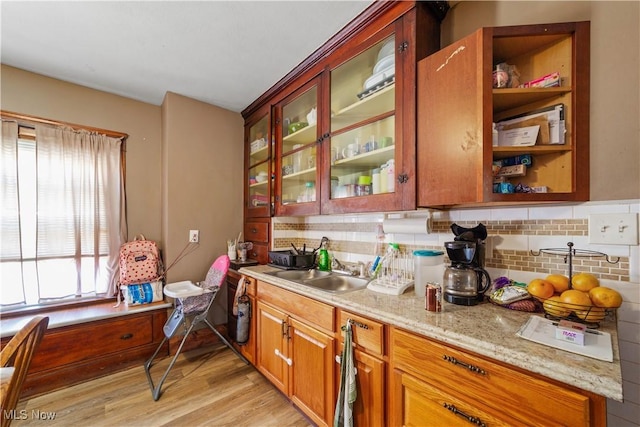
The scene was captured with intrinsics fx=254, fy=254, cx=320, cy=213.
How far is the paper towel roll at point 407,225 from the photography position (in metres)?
1.44

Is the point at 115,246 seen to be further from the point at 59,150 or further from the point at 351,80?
the point at 351,80

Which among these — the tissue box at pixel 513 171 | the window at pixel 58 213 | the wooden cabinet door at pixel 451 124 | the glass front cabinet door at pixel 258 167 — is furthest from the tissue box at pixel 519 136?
the window at pixel 58 213

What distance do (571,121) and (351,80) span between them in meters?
1.18

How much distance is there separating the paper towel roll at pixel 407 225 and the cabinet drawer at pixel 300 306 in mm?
625

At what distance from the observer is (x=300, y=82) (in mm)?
2021

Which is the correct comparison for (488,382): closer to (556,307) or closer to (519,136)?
(556,307)

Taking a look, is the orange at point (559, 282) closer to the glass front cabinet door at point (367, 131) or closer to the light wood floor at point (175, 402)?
the glass front cabinet door at point (367, 131)

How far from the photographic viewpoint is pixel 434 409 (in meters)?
0.94

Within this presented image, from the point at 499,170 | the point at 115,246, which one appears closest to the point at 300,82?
the point at 499,170

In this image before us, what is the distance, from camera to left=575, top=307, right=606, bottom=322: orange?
0.89 meters

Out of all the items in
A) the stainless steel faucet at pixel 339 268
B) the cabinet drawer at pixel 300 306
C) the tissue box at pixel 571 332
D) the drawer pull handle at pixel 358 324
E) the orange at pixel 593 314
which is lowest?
the cabinet drawer at pixel 300 306

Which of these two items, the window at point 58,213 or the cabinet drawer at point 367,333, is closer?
the cabinet drawer at point 367,333

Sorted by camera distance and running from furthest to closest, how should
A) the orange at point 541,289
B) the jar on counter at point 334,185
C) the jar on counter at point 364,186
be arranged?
the jar on counter at point 334,185 < the jar on counter at point 364,186 < the orange at point 541,289

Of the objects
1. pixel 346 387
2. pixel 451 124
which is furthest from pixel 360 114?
pixel 346 387
